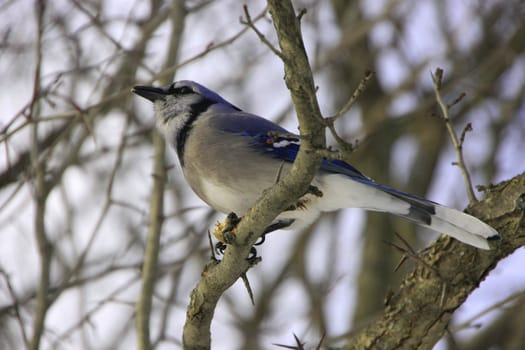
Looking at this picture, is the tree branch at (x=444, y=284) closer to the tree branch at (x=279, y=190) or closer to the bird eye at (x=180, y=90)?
the tree branch at (x=279, y=190)

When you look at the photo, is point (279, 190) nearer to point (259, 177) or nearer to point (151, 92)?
point (259, 177)

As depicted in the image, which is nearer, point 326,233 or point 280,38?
point 280,38

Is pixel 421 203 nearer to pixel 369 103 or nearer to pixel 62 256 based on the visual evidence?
pixel 62 256

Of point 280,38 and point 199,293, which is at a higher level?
point 280,38

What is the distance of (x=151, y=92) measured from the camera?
4918mm

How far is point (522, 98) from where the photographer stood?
24.0 feet

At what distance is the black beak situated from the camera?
4.88 m

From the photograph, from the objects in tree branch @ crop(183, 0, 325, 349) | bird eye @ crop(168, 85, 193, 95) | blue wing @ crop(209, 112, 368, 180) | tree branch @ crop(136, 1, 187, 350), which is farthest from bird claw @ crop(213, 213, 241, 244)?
bird eye @ crop(168, 85, 193, 95)

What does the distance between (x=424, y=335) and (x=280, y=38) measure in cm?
196

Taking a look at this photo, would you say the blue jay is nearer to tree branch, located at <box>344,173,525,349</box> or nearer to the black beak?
tree branch, located at <box>344,173,525,349</box>

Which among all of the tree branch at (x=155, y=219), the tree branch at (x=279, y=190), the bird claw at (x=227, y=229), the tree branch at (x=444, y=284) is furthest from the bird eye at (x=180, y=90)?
the tree branch at (x=444, y=284)

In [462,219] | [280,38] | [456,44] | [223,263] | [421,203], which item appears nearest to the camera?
[280,38]

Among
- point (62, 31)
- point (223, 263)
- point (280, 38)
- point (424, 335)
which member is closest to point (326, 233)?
point (62, 31)

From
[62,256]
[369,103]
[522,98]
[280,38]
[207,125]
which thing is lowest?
[280,38]
